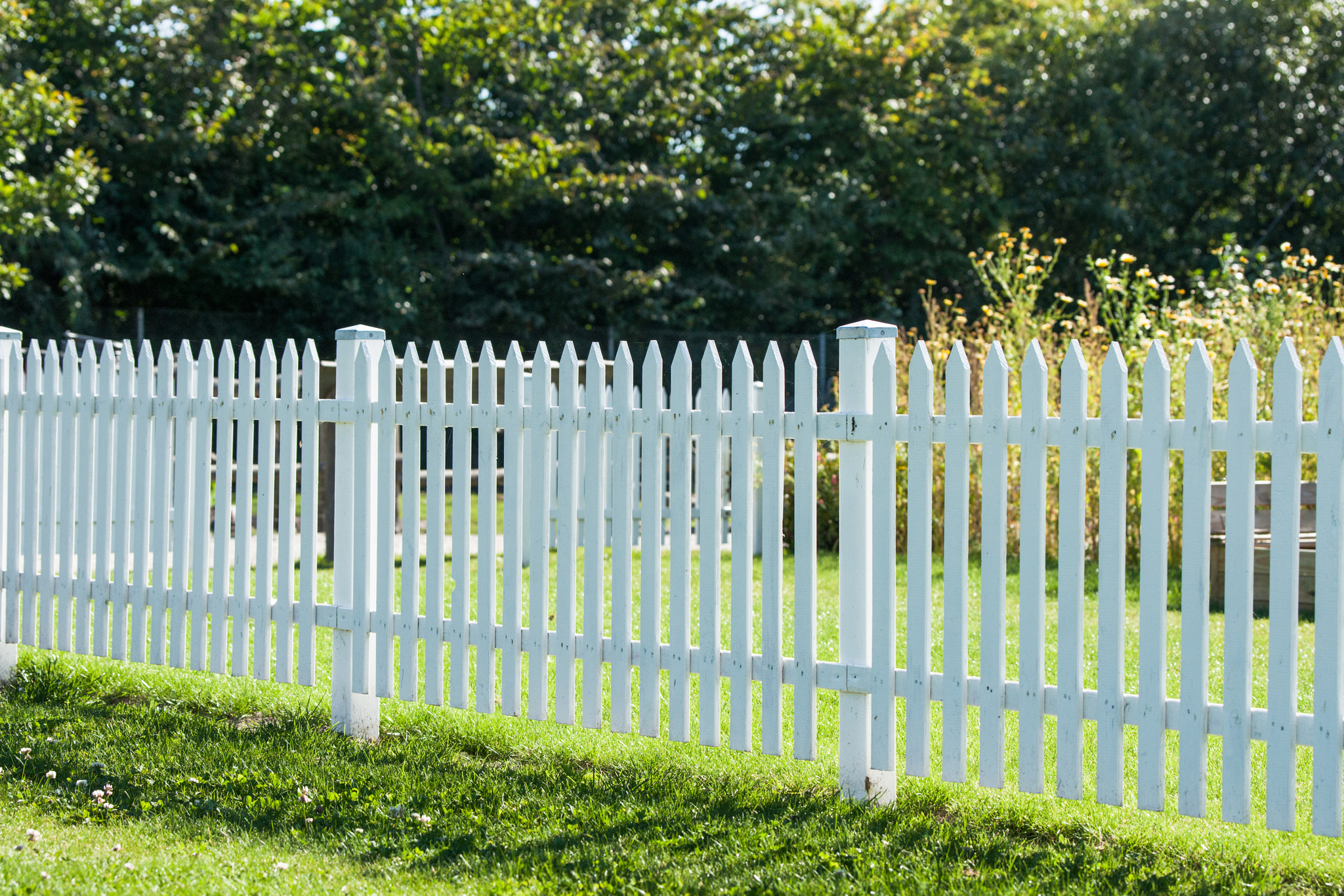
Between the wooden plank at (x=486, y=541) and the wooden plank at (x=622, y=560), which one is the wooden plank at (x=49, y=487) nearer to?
the wooden plank at (x=486, y=541)

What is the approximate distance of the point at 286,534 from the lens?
15.4 feet

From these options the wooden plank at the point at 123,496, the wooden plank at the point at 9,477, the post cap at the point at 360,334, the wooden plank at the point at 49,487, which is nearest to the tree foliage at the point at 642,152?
the wooden plank at the point at 9,477

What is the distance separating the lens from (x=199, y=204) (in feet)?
58.4

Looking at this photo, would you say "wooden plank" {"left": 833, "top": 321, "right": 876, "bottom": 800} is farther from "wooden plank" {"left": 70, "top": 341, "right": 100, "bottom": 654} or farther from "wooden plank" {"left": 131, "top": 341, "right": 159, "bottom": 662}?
"wooden plank" {"left": 70, "top": 341, "right": 100, "bottom": 654}

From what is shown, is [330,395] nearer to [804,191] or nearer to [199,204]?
[199,204]

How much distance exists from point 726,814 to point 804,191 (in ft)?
55.2

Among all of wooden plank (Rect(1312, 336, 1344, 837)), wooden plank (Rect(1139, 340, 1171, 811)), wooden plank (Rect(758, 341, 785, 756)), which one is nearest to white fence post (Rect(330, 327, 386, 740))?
wooden plank (Rect(758, 341, 785, 756))

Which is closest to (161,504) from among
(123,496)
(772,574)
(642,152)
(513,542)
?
(123,496)

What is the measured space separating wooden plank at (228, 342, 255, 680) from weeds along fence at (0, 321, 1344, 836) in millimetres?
16

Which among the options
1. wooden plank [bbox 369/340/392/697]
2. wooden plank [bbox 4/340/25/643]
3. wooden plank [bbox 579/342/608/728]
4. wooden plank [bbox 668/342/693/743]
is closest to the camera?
wooden plank [bbox 668/342/693/743]

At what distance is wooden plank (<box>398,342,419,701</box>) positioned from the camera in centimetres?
444

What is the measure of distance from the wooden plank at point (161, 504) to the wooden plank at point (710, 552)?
7.69ft

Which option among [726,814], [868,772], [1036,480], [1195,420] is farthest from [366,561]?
[1195,420]

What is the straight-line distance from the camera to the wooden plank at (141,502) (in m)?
5.07
